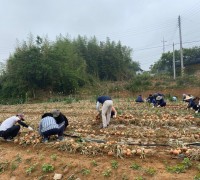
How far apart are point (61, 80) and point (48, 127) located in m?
27.0

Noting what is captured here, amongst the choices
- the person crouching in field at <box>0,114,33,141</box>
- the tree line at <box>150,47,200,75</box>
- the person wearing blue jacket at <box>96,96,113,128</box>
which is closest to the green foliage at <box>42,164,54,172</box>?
the person crouching in field at <box>0,114,33,141</box>

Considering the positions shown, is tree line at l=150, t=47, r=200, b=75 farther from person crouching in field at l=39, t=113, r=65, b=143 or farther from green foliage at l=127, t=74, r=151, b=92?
person crouching in field at l=39, t=113, r=65, b=143

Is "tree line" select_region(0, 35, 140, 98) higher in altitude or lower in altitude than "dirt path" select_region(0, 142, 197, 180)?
higher

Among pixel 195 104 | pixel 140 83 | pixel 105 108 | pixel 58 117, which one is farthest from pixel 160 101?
pixel 140 83

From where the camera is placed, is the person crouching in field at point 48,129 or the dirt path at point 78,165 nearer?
the dirt path at point 78,165

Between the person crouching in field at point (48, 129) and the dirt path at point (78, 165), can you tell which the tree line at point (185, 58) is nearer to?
the person crouching in field at point (48, 129)

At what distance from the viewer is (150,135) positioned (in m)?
8.72

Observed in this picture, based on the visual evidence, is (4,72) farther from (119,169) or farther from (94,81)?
(119,169)

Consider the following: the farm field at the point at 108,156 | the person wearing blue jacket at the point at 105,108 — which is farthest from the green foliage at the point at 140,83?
the farm field at the point at 108,156

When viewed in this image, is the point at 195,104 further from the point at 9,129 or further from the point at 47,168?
the point at 47,168

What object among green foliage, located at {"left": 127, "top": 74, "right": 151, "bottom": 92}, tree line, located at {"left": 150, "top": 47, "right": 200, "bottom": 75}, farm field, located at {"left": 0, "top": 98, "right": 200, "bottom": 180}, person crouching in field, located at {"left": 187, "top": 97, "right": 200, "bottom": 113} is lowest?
farm field, located at {"left": 0, "top": 98, "right": 200, "bottom": 180}

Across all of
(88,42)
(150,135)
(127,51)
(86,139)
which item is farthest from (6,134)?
(127,51)

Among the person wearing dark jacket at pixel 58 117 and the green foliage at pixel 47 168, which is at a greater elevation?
the person wearing dark jacket at pixel 58 117

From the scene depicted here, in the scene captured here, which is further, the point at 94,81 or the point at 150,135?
the point at 94,81
